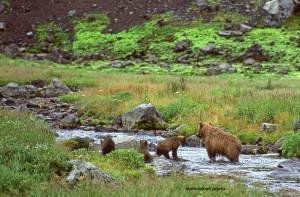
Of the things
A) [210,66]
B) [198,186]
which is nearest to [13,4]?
[210,66]

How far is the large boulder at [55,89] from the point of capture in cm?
3178

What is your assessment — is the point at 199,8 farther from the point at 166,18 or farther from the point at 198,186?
the point at 198,186

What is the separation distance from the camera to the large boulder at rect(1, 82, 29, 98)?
101 feet

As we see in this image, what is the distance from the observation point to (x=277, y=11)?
55219 mm

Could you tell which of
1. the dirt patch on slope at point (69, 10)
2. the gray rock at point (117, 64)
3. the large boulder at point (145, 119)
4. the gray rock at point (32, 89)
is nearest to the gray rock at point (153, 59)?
the gray rock at point (117, 64)

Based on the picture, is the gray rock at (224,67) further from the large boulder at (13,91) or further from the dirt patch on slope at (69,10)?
the dirt patch on slope at (69,10)

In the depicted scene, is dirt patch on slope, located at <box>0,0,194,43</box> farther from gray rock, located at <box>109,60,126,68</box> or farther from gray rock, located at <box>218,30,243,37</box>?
gray rock, located at <box>109,60,126,68</box>

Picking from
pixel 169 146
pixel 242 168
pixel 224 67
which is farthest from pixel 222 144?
pixel 224 67

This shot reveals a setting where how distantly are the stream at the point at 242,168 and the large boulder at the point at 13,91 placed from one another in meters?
16.2

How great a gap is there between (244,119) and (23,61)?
30136mm

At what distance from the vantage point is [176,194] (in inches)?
314

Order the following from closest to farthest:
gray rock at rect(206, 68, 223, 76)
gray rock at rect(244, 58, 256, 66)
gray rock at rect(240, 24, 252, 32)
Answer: gray rock at rect(206, 68, 223, 76) → gray rock at rect(244, 58, 256, 66) → gray rock at rect(240, 24, 252, 32)

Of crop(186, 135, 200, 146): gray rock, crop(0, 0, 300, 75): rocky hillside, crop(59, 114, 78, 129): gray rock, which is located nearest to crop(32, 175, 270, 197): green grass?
crop(186, 135, 200, 146): gray rock

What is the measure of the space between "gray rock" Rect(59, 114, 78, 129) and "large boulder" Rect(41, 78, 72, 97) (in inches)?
339
